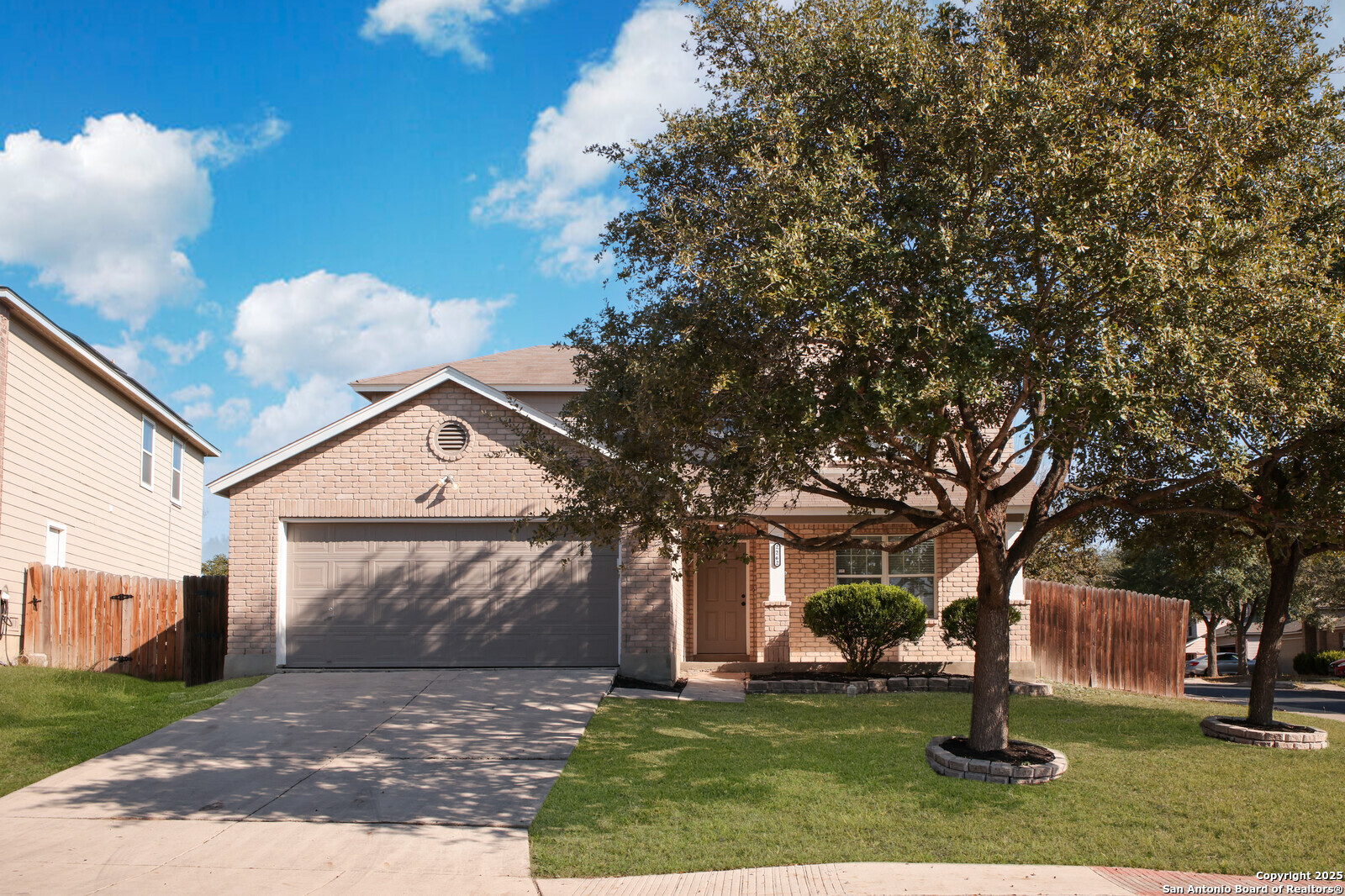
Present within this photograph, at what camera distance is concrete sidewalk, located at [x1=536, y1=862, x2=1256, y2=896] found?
6.59 m

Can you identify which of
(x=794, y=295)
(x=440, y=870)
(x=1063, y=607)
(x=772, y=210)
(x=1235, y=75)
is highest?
(x=1235, y=75)

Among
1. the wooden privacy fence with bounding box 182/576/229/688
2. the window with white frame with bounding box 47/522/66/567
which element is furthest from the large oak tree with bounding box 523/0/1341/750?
the window with white frame with bounding box 47/522/66/567

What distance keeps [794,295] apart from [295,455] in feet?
33.2

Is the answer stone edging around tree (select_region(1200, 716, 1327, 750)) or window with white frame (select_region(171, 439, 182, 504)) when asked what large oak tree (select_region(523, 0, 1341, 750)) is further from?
window with white frame (select_region(171, 439, 182, 504))

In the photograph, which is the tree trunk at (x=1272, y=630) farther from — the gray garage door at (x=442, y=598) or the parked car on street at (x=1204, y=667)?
the parked car on street at (x=1204, y=667)

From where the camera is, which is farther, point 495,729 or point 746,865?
point 495,729

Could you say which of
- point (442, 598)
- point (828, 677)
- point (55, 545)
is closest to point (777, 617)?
point (828, 677)

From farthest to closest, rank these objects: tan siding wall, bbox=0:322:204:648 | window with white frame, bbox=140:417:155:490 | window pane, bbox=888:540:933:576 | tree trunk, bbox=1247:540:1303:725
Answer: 1. window with white frame, bbox=140:417:155:490
2. window pane, bbox=888:540:933:576
3. tan siding wall, bbox=0:322:204:648
4. tree trunk, bbox=1247:540:1303:725

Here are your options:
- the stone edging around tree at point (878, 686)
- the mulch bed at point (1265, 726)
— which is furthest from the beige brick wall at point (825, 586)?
the mulch bed at point (1265, 726)

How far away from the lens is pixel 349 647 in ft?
48.4

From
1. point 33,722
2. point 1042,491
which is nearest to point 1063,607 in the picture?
point 1042,491

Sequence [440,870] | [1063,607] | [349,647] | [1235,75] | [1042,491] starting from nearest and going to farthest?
[440,870]
[1235,75]
[1042,491]
[349,647]
[1063,607]

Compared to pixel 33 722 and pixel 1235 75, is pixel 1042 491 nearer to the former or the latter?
pixel 1235 75

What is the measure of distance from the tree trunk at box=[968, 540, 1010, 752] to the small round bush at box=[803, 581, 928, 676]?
17.3ft
